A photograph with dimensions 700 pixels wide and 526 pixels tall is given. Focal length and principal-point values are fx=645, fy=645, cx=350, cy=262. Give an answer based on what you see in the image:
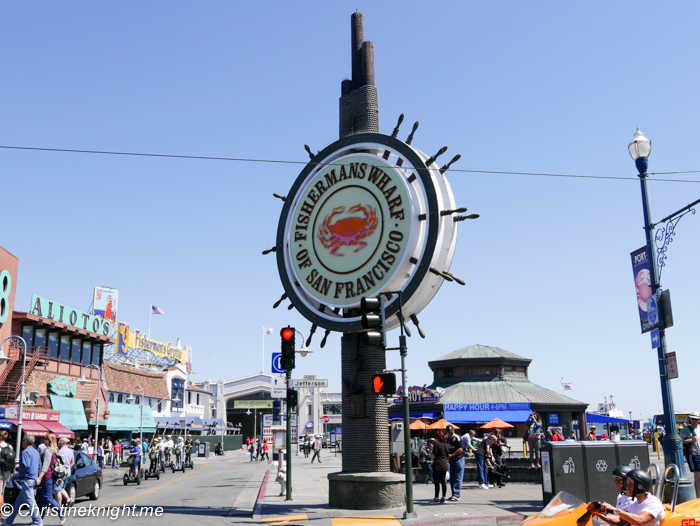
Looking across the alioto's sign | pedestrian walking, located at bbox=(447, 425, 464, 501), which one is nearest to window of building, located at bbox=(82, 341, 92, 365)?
the alioto's sign

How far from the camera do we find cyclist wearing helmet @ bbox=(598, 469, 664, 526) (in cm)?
684

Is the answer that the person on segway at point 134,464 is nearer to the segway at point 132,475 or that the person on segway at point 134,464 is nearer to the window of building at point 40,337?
the segway at point 132,475

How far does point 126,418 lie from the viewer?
182 ft

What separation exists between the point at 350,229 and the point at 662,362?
319 inches

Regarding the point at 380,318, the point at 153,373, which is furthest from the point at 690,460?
the point at 153,373

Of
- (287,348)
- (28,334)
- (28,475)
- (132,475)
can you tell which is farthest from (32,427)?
(28,475)

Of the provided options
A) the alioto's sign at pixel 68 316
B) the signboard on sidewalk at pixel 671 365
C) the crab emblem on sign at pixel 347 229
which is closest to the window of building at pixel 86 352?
the alioto's sign at pixel 68 316

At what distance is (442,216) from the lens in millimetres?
15375

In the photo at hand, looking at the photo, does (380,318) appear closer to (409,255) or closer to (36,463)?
(409,255)

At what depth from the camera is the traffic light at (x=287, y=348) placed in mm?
16703

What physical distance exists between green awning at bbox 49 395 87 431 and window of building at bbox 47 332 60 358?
3.74 metres

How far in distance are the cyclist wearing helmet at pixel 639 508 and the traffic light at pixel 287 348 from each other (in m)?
10.6

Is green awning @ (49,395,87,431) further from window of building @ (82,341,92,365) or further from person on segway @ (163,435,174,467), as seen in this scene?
person on segway @ (163,435,174,467)

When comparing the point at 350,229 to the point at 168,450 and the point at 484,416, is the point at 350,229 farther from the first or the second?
the point at 484,416
